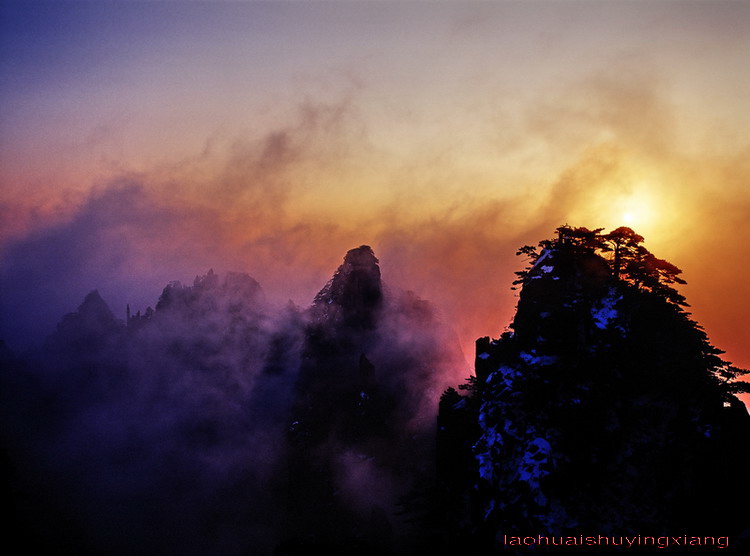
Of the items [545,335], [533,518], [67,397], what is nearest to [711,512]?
[533,518]

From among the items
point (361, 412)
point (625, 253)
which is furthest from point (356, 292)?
point (625, 253)

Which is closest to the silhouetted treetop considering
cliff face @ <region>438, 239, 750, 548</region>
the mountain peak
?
cliff face @ <region>438, 239, 750, 548</region>

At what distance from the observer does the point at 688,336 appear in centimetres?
6066

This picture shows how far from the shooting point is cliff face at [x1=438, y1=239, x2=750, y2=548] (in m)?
52.7

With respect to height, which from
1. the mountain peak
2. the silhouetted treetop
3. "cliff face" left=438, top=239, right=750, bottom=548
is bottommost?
"cliff face" left=438, top=239, right=750, bottom=548

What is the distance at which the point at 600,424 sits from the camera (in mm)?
57000

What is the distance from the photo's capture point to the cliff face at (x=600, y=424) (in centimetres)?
5266

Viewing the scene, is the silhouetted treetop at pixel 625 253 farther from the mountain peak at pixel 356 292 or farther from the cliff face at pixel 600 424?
the mountain peak at pixel 356 292

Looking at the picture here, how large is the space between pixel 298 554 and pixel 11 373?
522ft

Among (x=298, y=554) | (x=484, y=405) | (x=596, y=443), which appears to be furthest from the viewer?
(x=298, y=554)

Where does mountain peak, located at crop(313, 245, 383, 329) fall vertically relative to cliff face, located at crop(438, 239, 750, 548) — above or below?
above

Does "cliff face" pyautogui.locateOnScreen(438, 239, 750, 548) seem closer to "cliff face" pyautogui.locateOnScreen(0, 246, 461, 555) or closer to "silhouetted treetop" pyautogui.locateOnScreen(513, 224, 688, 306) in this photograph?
"silhouetted treetop" pyautogui.locateOnScreen(513, 224, 688, 306)

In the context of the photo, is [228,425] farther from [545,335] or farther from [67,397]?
[545,335]

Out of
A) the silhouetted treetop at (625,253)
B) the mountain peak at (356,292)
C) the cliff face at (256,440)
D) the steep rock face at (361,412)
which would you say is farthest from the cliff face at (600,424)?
the mountain peak at (356,292)
